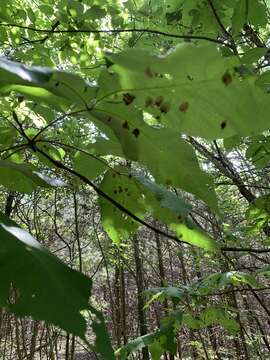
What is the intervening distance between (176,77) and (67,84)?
4.9 inches

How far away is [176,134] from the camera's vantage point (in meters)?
0.54

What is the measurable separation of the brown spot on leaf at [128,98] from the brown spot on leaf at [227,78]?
0.12 meters

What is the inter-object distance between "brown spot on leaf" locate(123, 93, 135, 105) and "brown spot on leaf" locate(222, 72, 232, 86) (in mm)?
117

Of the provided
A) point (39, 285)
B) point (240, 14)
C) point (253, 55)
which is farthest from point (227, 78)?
point (240, 14)

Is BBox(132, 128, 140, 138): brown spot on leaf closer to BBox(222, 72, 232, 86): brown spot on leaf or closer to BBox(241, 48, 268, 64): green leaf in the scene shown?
BBox(222, 72, 232, 86): brown spot on leaf

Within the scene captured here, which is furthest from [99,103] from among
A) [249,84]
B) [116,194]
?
[116,194]

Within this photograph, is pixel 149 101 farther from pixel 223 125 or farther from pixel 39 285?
pixel 39 285

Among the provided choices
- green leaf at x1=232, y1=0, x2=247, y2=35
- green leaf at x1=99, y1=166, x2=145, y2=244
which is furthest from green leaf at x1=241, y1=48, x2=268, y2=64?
green leaf at x1=99, y1=166, x2=145, y2=244

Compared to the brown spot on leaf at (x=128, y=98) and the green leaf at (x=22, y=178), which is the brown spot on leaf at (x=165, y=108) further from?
the green leaf at (x=22, y=178)

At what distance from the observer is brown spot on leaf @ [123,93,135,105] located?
0.47 m

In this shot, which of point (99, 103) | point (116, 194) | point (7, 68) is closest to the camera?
point (7, 68)

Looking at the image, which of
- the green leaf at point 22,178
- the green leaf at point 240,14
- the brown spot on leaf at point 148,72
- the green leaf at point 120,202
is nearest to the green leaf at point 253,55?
the green leaf at point 240,14

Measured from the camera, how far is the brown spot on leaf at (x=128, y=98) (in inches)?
18.7

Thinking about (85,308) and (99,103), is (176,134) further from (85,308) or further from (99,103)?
(85,308)
